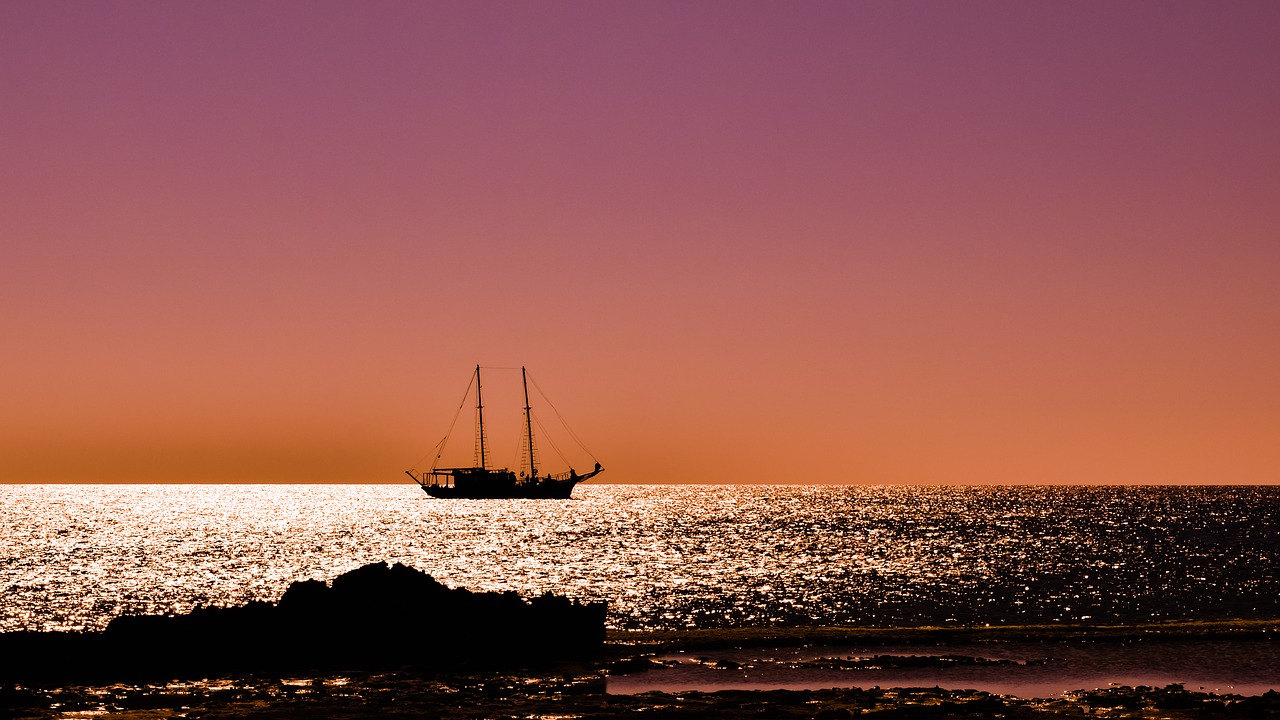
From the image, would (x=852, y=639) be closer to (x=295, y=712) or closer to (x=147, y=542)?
(x=295, y=712)

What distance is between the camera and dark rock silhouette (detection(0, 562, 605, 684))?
36000 mm

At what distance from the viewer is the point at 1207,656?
127 feet

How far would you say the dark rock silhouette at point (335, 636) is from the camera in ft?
118

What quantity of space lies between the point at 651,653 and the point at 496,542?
11580 cm

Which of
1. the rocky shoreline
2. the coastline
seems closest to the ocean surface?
the rocky shoreline

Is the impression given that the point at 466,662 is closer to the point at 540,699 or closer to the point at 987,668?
the point at 540,699

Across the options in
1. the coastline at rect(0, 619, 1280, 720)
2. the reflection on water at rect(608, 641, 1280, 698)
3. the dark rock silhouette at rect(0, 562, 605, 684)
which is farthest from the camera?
the dark rock silhouette at rect(0, 562, 605, 684)

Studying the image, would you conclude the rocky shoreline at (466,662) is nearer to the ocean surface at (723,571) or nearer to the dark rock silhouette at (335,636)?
the dark rock silhouette at (335,636)

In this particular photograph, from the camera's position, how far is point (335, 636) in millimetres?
38781

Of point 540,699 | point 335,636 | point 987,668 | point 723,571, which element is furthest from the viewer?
point 723,571

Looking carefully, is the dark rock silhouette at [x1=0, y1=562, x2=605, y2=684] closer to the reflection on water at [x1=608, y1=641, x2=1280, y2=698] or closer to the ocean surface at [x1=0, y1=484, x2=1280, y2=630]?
the reflection on water at [x1=608, y1=641, x2=1280, y2=698]

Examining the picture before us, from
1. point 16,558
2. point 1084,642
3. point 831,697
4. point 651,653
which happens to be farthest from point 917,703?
point 16,558

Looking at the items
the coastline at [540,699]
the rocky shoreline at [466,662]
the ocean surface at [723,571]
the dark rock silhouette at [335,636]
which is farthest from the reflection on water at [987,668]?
the ocean surface at [723,571]

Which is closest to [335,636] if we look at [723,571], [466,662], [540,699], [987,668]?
[466,662]
